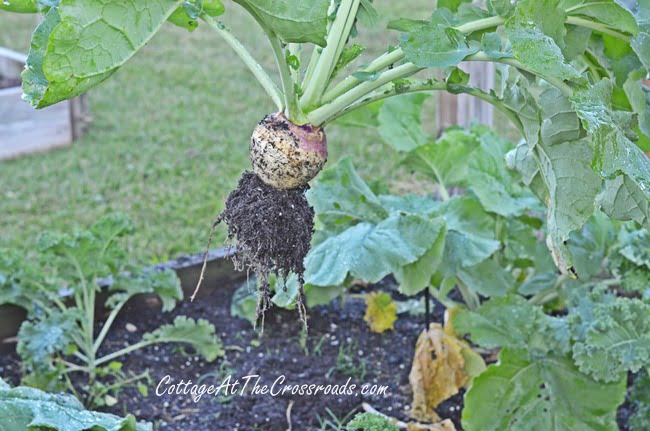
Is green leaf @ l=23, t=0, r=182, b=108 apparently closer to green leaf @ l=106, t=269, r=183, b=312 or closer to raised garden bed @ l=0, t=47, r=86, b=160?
green leaf @ l=106, t=269, r=183, b=312

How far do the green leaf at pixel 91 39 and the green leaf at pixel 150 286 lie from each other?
143cm

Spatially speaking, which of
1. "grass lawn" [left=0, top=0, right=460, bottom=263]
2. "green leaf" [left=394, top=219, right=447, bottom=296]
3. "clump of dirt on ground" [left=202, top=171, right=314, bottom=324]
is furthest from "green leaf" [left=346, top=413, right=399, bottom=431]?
"grass lawn" [left=0, top=0, right=460, bottom=263]

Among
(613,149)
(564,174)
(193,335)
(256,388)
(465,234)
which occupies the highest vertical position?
(613,149)

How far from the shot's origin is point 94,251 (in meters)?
2.75

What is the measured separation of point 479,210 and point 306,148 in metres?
1.05

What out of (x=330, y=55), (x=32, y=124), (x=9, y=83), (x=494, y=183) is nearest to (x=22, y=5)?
(x=330, y=55)

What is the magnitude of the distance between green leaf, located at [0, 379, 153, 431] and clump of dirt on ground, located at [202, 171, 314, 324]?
44cm

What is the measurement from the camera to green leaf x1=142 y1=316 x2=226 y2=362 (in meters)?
2.78

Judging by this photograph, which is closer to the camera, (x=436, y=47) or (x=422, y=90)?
(x=436, y=47)

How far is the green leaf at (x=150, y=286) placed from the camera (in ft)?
9.28

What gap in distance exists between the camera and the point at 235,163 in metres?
4.90

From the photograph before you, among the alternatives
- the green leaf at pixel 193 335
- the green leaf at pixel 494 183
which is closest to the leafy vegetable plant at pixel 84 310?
the green leaf at pixel 193 335

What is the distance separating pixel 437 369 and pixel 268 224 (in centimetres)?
92

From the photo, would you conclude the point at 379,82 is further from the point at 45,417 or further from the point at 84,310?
the point at 84,310
